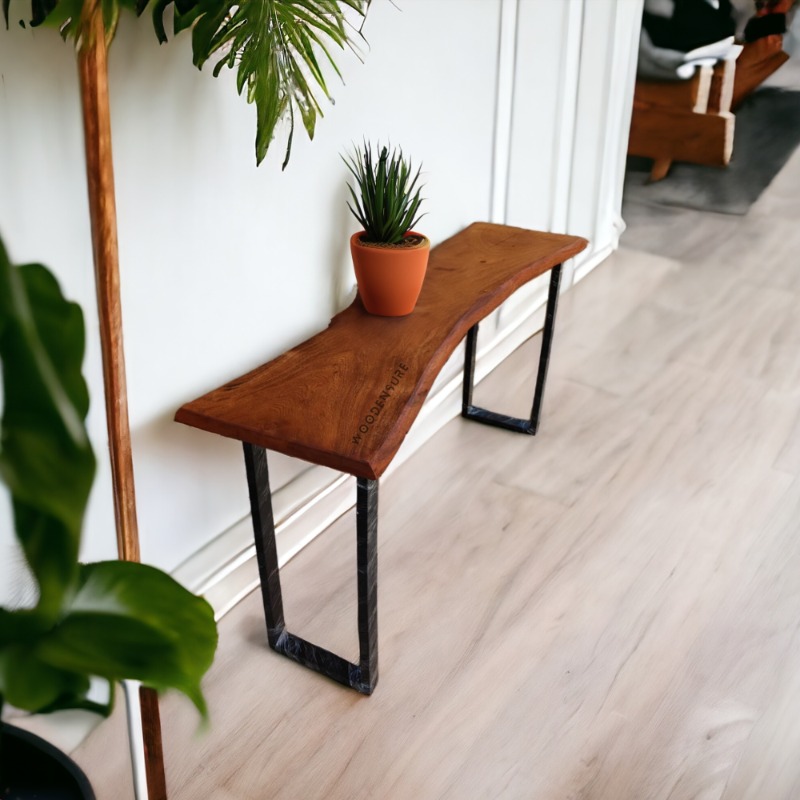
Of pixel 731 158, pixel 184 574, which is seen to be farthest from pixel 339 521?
pixel 731 158

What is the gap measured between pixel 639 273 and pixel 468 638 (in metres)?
1.96

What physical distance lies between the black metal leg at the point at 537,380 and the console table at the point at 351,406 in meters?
0.26

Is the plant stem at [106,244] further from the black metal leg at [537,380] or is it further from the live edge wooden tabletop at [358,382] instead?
the black metal leg at [537,380]

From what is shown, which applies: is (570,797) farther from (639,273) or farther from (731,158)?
(731,158)

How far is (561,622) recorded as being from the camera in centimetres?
160

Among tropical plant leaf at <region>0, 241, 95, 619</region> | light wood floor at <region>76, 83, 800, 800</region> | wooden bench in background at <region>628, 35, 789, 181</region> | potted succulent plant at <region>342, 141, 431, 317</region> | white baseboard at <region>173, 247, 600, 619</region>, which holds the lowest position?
light wood floor at <region>76, 83, 800, 800</region>

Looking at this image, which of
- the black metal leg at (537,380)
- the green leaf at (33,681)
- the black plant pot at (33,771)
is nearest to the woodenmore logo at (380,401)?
the black plant pot at (33,771)

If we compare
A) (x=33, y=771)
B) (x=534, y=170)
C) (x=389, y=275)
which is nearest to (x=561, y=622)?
(x=389, y=275)

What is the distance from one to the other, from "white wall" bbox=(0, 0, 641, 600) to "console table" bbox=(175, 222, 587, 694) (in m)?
0.10

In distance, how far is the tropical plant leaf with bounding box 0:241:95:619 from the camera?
14.0 inches

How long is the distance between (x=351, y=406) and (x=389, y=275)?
34 cm

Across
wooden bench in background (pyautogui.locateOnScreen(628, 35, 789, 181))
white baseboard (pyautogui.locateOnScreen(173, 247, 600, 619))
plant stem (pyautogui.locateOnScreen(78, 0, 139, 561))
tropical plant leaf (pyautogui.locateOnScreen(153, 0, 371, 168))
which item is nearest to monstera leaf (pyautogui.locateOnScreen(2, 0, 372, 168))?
tropical plant leaf (pyautogui.locateOnScreen(153, 0, 371, 168))

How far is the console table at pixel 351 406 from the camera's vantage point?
126cm

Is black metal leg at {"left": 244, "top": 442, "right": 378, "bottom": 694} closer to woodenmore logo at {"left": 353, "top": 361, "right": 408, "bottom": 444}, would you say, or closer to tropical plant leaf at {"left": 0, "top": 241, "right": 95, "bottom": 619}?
woodenmore logo at {"left": 353, "top": 361, "right": 408, "bottom": 444}
